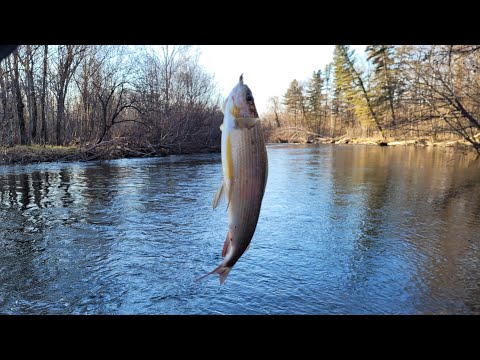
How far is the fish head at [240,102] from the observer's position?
955mm

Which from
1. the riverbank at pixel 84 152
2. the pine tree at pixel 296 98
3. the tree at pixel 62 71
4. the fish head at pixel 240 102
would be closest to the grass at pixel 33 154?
the riverbank at pixel 84 152

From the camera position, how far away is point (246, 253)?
5.29m

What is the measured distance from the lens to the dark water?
12.6ft

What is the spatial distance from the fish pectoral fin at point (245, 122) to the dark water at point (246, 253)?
2966mm

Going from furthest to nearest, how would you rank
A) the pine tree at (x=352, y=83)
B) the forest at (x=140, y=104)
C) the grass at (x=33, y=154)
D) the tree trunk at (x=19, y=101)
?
1. the pine tree at (x=352, y=83)
2. the tree trunk at (x=19, y=101)
3. the grass at (x=33, y=154)
4. the forest at (x=140, y=104)

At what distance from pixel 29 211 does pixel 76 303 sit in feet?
15.0

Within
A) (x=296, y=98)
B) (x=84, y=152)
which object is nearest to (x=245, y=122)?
(x=84, y=152)

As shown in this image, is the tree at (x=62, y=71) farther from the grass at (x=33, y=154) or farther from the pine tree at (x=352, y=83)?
the pine tree at (x=352, y=83)

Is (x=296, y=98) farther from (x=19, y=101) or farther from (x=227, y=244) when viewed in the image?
(x=227, y=244)

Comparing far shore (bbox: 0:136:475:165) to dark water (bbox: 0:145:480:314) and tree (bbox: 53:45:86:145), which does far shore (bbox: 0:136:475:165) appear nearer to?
tree (bbox: 53:45:86:145)

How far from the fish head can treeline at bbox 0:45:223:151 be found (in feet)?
50.6

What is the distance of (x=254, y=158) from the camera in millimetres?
953
